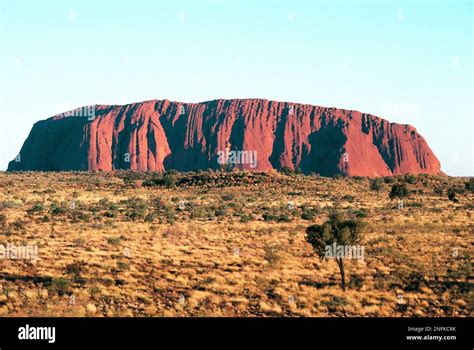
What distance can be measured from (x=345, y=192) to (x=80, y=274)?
4291cm

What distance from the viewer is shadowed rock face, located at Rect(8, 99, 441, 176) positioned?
105 meters

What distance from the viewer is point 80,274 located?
15211 millimetres

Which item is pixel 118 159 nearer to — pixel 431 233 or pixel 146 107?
pixel 146 107

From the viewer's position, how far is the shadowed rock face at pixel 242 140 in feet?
343

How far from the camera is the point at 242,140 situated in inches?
4291
